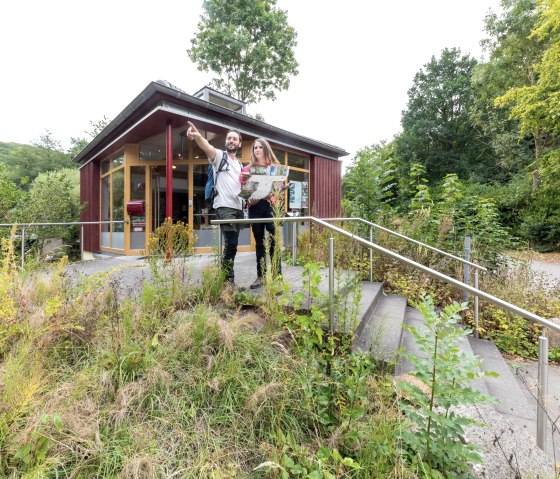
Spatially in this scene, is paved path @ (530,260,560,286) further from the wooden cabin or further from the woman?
the wooden cabin

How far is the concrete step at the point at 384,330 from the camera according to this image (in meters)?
2.15

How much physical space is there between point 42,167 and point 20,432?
29328 mm

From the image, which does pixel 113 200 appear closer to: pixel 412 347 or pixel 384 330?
pixel 384 330

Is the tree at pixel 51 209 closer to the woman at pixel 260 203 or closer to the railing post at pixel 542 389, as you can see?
the woman at pixel 260 203

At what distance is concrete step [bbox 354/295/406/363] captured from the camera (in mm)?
2146

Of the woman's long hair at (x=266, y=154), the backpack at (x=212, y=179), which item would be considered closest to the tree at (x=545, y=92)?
the woman's long hair at (x=266, y=154)

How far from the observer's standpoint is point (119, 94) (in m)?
25.3

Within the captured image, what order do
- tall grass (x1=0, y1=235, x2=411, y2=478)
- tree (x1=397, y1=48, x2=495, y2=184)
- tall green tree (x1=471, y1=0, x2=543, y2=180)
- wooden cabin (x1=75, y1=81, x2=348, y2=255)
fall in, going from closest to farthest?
1. tall grass (x1=0, y1=235, x2=411, y2=478)
2. wooden cabin (x1=75, y1=81, x2=348, y2=255)
3. tall green tree (x1=471, y1=0, x2=543, y2=180)
4. tree (x1=397, y1=48, x2=495, y2=184)

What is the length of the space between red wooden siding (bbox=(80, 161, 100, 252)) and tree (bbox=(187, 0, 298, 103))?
1163cm

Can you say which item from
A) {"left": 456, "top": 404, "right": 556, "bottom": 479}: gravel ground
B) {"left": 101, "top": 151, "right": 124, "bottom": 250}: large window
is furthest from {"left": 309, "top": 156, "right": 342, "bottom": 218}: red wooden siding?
{"left": 456, "top": 404, "right": 556, "bottom": 479}: gravel ground

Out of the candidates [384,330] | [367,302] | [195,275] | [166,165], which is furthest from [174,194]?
[384,330]

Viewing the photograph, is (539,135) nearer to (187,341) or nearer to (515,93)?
(515,93)

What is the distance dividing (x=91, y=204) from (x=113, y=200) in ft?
6.18

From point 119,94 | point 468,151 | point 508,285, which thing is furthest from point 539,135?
point 119,94
